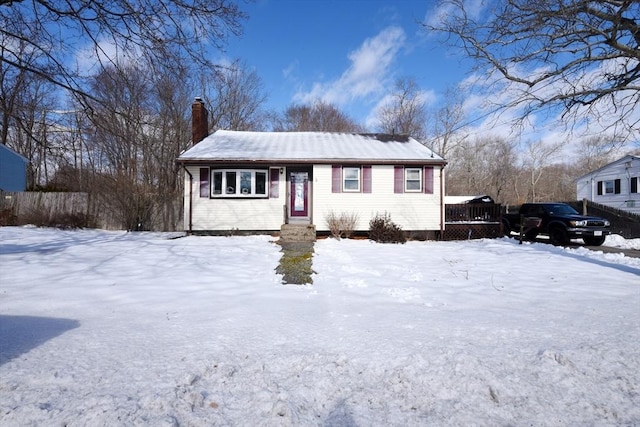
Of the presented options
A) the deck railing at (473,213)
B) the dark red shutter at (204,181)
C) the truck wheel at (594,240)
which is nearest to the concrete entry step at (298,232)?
the dark red shutter at (204,181)

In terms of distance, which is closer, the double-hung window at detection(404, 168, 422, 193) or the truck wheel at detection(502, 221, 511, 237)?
the double-hung window at detection(404, 168, 422, 193)

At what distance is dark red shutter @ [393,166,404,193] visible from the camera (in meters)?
13.3

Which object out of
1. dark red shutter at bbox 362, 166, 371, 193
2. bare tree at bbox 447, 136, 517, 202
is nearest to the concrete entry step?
dark red shutter at bbox 362, 166, 371, 193

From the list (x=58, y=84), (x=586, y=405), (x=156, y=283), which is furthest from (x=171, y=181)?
(x=586, y=405)

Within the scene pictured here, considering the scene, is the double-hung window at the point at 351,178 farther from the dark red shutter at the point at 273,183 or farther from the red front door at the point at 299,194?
the dark red shutter at the point at 273,183

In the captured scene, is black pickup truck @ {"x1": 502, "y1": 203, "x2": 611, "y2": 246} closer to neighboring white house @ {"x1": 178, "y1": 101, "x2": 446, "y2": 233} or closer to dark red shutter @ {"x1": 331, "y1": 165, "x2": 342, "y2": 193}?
neighboring white house @ {"x1": 178, "y1": 101, "x2": 446, "y2": 233}

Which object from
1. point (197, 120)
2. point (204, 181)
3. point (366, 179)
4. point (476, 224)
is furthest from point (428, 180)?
point (197, 120)

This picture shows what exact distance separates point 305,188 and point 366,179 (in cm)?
282

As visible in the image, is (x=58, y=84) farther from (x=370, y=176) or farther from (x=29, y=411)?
(x=370, y=176)

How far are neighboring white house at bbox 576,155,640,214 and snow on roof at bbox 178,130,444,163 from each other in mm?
18335

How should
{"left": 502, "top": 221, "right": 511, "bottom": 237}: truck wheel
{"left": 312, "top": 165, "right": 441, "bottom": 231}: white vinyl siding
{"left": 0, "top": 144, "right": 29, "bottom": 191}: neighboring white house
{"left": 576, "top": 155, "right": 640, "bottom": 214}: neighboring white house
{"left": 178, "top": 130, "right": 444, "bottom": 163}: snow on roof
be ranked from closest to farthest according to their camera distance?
1. {"left": 178, "top": 130, "right": 444, "bottom": 163}: snow on roof
2. {"left": 312, "top": 165, "right": 441, "bottom": 231}: white vinyl siding
3. {"left": 502, "top": 221, "right": 511, "bottom": 237}: truck wheel
4. {"left": 0, "top": 144, "right": 29, "bottom": 191}: neighboring white house
5. {"left": 576, "top": 155, "right": 640, "bottom": 214}: neighboring white house

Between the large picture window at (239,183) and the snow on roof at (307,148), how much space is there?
0.77 metres

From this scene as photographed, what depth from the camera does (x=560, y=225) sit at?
38.7 ft

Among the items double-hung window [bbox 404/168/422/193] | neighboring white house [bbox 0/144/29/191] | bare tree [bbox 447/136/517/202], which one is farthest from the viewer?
bare tree [bbox 447/136/517/202]
